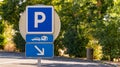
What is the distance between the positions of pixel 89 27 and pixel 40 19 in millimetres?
24119

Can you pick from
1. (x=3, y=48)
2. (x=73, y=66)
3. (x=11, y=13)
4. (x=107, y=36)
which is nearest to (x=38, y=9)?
(x=73, y=66)

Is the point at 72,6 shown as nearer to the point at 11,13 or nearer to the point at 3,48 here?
the point at 11,13

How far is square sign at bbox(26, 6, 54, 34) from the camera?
7.28 metres

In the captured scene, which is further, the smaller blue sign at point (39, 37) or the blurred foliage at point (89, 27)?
the blurred foliage at point (89, 27)

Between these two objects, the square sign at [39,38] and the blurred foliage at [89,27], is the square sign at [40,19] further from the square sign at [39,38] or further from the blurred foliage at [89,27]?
the blurred foliage at [89,27]

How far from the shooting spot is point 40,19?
24.0ft

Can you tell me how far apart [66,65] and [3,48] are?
57.6 ft

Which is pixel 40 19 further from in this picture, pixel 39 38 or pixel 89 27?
pixel 89 27

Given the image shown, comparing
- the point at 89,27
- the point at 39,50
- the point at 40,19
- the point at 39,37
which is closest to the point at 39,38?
the point at 39,37

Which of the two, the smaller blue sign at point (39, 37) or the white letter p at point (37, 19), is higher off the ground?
the white letter p at point (37, 19)

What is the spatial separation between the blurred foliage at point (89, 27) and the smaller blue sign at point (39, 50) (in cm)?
1946

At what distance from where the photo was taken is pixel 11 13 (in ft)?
126

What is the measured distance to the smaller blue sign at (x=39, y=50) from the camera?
7.38m

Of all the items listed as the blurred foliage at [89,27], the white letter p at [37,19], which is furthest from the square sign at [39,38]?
the blurred foliage at [89,27]
